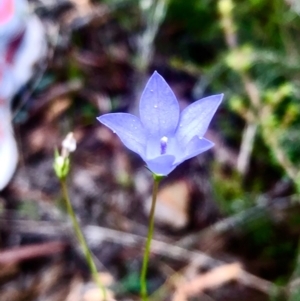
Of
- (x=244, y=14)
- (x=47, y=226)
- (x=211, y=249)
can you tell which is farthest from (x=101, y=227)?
(x=244, y=14)

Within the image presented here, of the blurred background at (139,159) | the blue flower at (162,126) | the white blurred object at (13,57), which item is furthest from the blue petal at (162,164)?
the white blurred object at (13,57)

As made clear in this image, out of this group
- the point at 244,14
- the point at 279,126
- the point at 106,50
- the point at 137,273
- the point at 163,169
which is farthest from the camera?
the point at 106,50

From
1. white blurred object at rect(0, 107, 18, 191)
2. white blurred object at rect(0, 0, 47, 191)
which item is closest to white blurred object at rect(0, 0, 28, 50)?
white blurred object at rect(0, 0, 47, 191)

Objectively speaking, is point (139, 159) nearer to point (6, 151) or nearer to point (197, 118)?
point (6, 151)

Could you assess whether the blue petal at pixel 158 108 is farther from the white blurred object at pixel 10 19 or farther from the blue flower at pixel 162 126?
the white blurred object at pixel 10 19

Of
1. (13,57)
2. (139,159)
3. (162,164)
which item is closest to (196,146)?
(162,164)

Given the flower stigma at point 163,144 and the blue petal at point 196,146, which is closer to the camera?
the blue petal at point 196,146

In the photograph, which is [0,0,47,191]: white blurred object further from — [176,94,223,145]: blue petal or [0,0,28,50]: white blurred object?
[176,94,223,145]: blue petal

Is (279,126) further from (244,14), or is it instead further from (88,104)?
(88,104)
